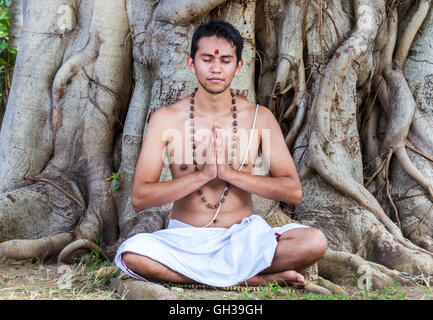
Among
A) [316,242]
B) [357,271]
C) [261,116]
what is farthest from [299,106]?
[316,242]

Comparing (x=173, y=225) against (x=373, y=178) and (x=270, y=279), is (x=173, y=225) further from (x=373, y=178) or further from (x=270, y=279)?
(x=373, y=178)

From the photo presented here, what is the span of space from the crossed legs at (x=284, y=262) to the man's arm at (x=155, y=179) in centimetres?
36

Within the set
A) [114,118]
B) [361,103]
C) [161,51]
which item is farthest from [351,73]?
[114,118]

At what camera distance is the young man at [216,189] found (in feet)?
10.4

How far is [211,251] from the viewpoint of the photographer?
3246 millimetres

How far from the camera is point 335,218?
415 cm

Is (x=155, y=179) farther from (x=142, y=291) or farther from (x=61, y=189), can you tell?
(x=61, y=189)

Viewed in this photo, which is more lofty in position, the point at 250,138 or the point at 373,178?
the point at 250,138

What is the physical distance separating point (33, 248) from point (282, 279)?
73.7 inches

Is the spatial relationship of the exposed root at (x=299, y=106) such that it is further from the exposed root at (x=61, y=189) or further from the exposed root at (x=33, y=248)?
the exposed root at (x=33, y=248)

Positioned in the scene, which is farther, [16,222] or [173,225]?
[16,222]

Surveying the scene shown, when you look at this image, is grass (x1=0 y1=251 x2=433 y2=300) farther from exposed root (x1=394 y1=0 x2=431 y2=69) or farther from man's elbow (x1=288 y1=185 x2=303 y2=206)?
exposed root (x1=394 y1=0 x2=431 y2=69)

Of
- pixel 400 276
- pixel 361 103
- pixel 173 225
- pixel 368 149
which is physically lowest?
pixel 400 276
